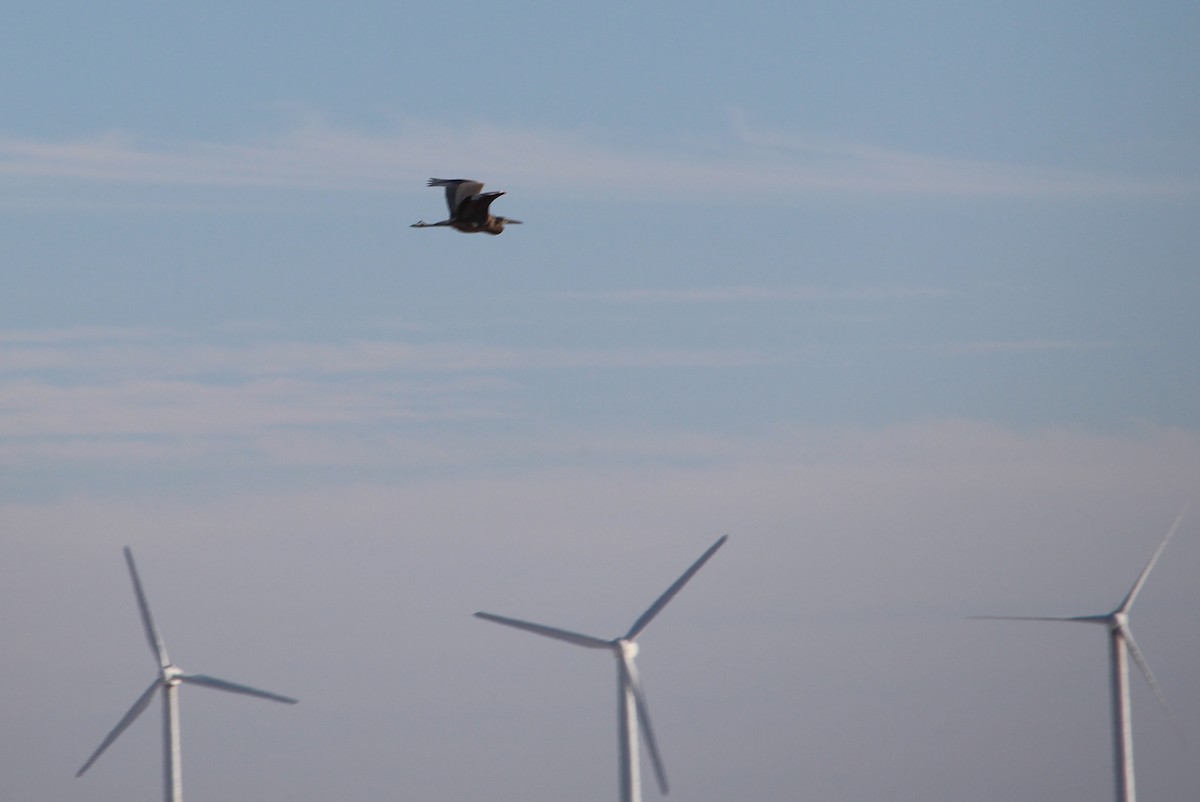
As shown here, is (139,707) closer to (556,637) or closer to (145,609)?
(145,609)

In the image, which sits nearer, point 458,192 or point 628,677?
point 458,192

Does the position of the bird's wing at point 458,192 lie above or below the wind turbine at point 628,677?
above

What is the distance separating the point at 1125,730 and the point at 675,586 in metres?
23.8

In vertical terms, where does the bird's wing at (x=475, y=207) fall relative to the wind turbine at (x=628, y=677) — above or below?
above

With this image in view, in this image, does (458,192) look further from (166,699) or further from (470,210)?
(166,699)

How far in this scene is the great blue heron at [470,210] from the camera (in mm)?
72750

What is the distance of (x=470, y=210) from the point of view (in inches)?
2891

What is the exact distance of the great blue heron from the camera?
7275 centimetres

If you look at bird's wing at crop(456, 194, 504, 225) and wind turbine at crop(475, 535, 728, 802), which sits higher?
bird's wing at crop(456, 194, 504, 225)

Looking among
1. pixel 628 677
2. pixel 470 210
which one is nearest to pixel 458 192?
pixel 470 210

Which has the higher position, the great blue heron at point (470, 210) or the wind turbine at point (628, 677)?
the great blue heron at point (470, 210)

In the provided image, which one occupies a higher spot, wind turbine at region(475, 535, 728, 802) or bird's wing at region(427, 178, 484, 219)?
bird's wing at region(427, 178, 484, 219)

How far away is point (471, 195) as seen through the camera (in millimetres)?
73000

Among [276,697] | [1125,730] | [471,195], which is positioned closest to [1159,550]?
[1125,730]
